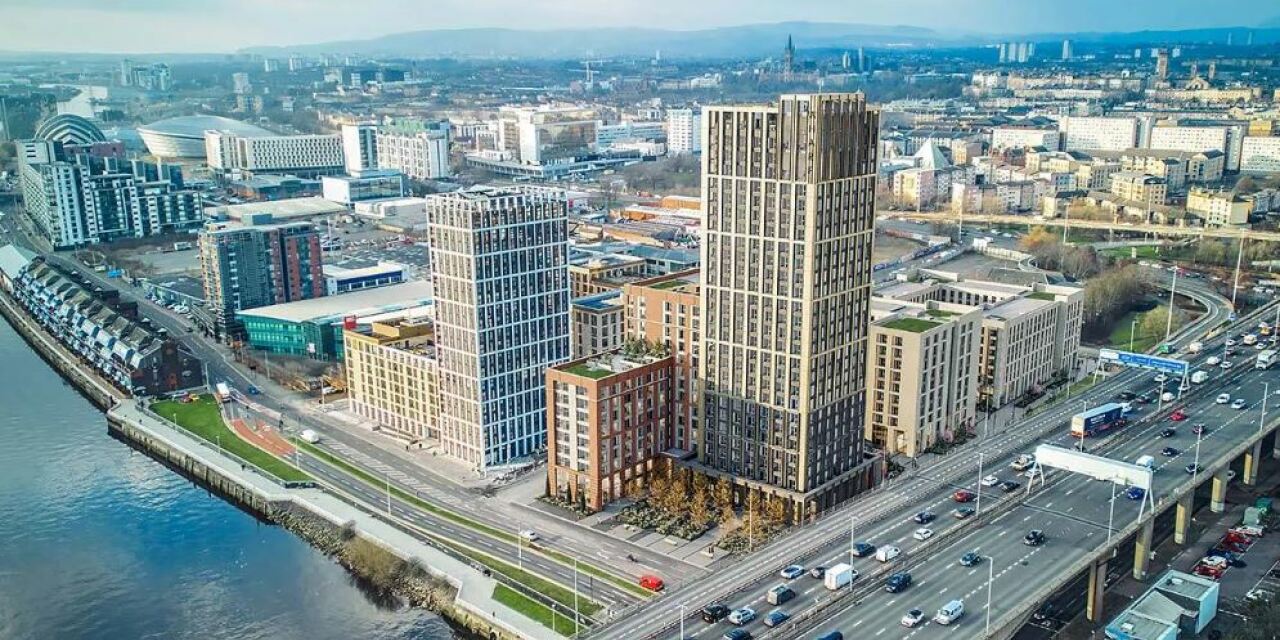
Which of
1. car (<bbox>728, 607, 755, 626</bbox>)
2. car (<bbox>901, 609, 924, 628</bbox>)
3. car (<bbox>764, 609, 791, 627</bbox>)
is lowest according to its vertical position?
car (<bbox>728, 607, 755, 626</bbox>)

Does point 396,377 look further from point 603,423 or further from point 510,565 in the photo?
point 510,565

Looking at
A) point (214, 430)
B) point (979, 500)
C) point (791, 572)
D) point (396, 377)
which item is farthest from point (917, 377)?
point (214, 430)

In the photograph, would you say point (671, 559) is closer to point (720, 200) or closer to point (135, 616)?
point (720, 200)

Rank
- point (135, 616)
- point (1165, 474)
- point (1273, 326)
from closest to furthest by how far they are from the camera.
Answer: point (135, 616) → point (1165, 474) → point (1273, 326)

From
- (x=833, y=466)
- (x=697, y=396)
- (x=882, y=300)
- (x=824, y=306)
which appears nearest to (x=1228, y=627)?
(x=833, y=466)

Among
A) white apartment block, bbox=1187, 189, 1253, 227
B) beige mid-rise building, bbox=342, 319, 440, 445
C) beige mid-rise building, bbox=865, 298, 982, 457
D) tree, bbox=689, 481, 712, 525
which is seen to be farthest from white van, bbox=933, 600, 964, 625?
white apartment block, bbox=1187, 189, 1253, 227

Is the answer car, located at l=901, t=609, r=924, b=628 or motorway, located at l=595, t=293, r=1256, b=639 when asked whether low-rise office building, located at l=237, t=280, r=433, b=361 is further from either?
car, located at l=901, t=609, r=924, b=628

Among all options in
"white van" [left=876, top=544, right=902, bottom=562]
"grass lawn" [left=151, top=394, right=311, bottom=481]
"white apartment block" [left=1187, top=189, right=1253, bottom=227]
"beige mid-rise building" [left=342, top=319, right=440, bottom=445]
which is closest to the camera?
"white van" [left=876, top=544, right=902, bottom=562]
